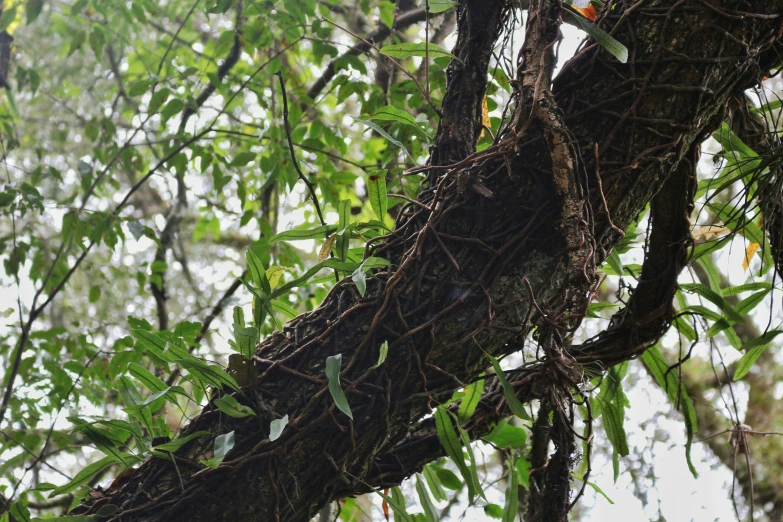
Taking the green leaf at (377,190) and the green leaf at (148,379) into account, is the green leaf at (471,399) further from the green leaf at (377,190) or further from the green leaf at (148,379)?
the green leaf at (148,379)

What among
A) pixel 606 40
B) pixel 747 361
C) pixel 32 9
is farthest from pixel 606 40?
pixel 32 9

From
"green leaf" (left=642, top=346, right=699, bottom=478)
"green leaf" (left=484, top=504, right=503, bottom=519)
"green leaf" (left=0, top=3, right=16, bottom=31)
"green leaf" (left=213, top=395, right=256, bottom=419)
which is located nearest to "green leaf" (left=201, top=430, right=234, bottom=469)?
"green leaf" (left=213, top=395, right=256, bottom=419)

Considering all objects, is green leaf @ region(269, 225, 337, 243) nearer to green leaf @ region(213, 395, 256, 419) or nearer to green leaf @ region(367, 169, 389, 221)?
green leaf @ region(367, 169, 389, 221)

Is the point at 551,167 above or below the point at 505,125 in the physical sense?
below

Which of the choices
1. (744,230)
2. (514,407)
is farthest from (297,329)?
(744,230)

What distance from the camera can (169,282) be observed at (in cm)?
346

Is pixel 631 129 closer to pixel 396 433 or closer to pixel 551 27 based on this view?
pixel 551 27

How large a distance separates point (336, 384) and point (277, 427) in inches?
3.4

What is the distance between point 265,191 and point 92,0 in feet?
2.68

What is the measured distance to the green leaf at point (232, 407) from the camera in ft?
2.56

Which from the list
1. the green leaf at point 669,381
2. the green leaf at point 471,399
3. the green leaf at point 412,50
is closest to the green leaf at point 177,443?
the green leaf at point 471,399

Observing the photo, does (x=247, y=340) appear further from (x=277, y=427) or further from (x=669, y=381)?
(x=669, y=381)

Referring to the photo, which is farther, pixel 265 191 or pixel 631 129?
pixel 265 191

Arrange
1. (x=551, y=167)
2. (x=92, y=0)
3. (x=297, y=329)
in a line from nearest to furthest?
1. (x=551, y=167)
2. (x=297, y=329)
3. (x=92, y=0)
